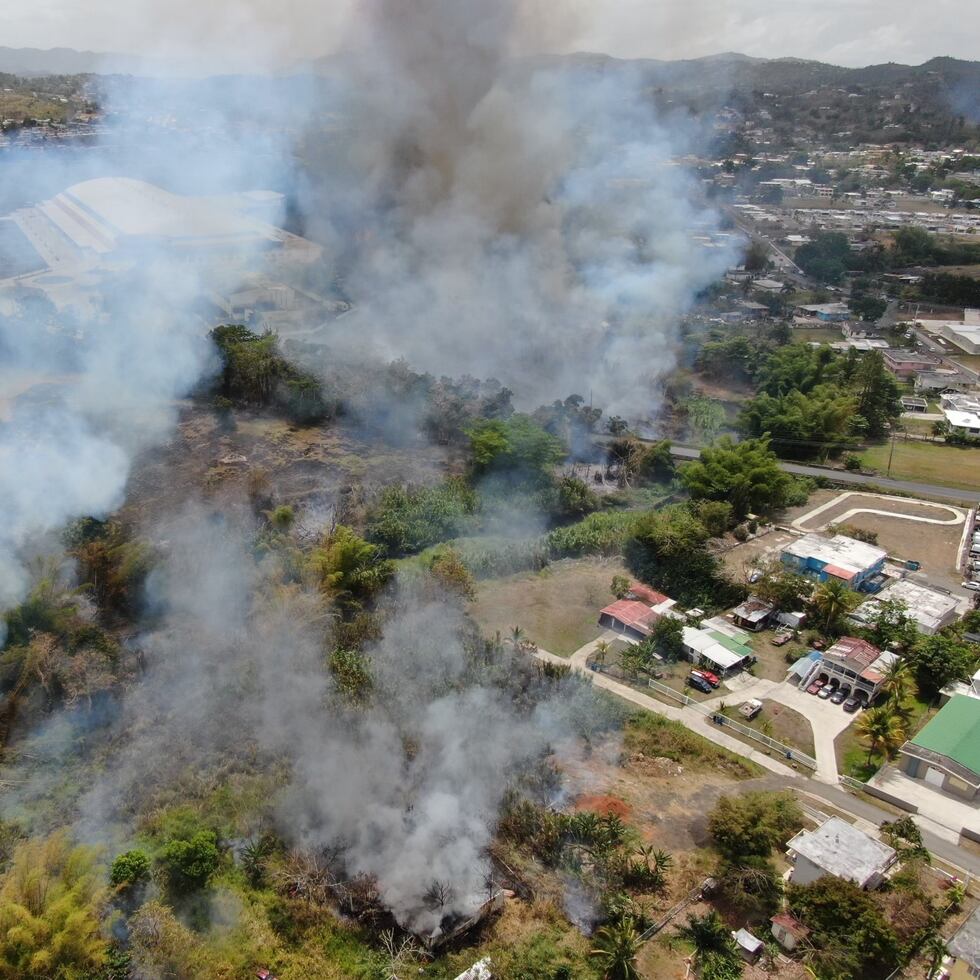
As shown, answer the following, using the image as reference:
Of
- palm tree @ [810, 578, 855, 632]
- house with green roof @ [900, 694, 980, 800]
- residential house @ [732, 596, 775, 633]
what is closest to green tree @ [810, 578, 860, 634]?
palm tree @ [810, 578, 855, 632]

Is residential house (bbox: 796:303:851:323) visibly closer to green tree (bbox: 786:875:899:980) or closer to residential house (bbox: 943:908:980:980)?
residential house (bbox: 943:908:980:980)

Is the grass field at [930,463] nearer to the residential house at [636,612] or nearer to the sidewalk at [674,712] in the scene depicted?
the residential house at [636,612]

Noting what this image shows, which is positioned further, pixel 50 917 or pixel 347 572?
pixel 347 572

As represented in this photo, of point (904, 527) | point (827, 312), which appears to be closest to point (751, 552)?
point (904, 527)

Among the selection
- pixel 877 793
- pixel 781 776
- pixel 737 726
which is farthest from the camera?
pixel 737 726

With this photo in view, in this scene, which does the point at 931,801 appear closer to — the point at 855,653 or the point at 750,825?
the point at 855,653

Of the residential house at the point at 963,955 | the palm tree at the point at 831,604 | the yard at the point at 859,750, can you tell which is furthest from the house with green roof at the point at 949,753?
the palm tree at the point at 831,604
